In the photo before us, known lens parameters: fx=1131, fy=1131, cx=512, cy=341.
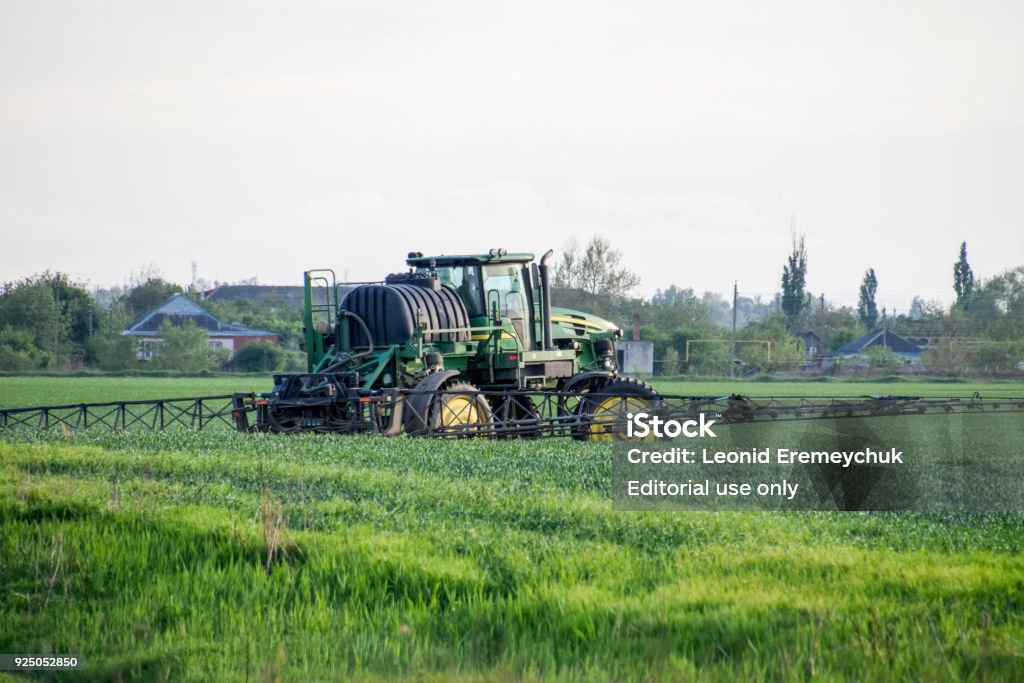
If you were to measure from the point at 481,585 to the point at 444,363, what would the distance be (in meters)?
11.5

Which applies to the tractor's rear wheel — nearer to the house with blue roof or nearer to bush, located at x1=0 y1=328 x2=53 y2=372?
the house with blue roof

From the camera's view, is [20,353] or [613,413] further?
[20,353]

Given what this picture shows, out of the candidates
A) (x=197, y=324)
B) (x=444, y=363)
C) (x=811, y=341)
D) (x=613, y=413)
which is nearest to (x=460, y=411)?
(x=444, y=363)

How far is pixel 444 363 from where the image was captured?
1927cm

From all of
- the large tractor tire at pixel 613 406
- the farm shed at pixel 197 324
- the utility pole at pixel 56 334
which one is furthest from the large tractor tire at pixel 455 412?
the farm shed at pixel 197 324

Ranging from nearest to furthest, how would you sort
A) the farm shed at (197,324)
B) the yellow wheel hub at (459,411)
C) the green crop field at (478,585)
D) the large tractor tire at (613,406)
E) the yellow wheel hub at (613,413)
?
the green crop field at (478,585) < the yellow wheel hub at (459,411) < the yellow wheel hub at (613,413) < the large tractor tire at (613,406) < the farm shed at (197,324)

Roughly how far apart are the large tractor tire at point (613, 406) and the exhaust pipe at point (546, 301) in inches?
51.9

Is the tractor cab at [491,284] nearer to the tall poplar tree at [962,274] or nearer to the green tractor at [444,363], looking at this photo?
the green tractor at [444,363]

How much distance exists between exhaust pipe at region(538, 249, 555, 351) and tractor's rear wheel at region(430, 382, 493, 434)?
8.16 ft

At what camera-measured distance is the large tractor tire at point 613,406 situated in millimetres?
18859

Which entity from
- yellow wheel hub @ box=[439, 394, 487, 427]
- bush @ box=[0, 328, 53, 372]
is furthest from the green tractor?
bush @ box=[0, 328, 53, 372]

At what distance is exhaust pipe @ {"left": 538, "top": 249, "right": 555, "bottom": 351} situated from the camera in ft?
66.7

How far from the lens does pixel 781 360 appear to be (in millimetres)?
69312

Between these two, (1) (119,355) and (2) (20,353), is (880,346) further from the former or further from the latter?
(2) (20,353)
